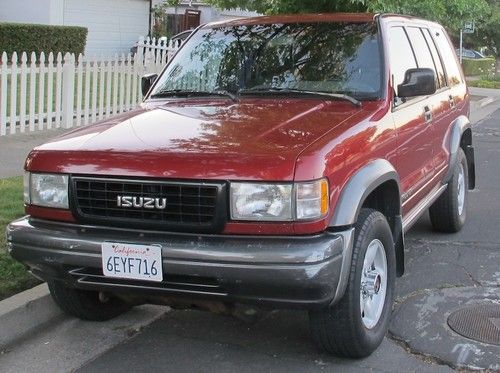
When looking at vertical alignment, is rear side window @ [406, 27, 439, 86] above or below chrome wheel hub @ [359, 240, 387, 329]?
above

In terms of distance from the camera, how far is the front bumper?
11.8ft

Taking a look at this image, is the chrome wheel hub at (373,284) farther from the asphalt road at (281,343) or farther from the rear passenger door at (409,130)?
the rear passenger door at (409,130)

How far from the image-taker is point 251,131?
4.09 metres

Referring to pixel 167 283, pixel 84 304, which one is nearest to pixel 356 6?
pixel 84 304

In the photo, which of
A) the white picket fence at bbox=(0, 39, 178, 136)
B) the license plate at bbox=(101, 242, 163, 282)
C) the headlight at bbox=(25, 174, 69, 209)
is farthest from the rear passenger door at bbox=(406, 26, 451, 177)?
the white picket fence at bbox=(0, 39, 178, 136)

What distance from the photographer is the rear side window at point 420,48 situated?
5.89 m

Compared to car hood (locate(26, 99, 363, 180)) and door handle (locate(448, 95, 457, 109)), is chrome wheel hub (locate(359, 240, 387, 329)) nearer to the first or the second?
car hood (locate(26, 99, 363, 180))

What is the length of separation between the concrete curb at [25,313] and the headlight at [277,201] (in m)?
1.75

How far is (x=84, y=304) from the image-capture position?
4.74m

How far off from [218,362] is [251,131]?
1.30 meters

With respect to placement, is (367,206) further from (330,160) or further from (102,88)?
(102,88)

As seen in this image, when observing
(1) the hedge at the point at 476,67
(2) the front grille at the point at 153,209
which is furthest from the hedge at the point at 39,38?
(1) the hedge at the point at 476,67

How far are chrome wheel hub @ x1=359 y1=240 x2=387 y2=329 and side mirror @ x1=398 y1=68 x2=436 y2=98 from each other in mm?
1115

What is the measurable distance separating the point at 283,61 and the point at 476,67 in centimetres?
3694
